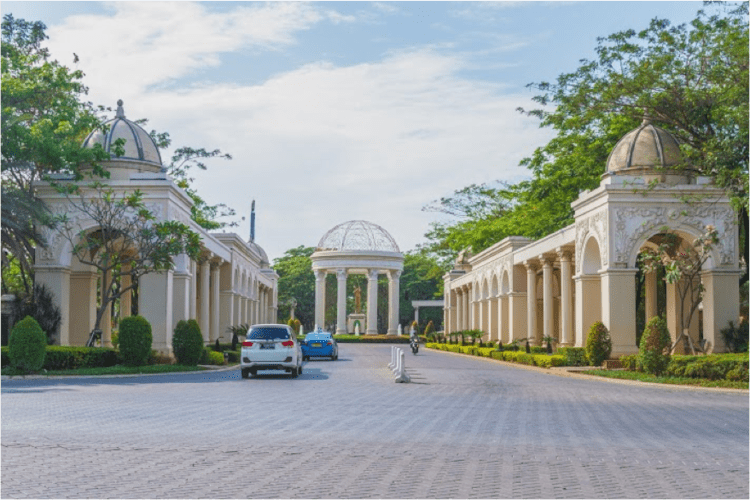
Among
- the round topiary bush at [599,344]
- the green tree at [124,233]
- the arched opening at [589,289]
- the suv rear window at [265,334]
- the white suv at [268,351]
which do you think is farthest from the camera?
the arched opening at [589,289]

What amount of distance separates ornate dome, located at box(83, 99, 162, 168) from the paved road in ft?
55.9

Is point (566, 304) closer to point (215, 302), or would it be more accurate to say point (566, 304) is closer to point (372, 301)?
point (215, 302)

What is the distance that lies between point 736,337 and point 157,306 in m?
19.8

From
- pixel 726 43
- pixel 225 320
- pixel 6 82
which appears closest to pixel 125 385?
pixel 6 82

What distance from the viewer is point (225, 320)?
175ft

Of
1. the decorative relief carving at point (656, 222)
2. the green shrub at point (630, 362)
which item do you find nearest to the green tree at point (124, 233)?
the decorative relief carving at point (656, 222)

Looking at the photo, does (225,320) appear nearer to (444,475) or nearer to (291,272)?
(444,475)

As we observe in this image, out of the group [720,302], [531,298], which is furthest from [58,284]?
[531,298]

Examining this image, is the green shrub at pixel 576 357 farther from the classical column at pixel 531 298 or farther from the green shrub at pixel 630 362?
the classical column at pixel 531 298

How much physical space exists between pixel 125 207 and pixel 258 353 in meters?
8.74

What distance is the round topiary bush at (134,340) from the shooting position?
30.6 meters

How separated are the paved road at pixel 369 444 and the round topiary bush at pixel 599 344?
1053cm

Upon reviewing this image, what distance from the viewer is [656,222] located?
33062 millimetres

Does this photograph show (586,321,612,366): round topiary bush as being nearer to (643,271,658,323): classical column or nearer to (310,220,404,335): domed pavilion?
(643,271,658,323): classical column
